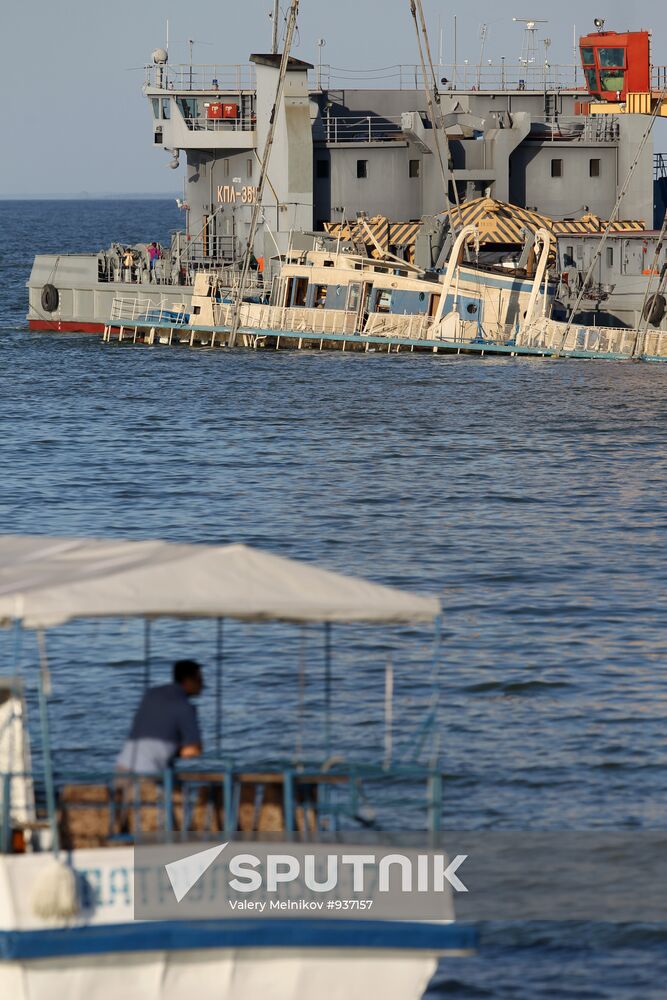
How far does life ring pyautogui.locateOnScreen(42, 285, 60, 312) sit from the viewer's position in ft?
207

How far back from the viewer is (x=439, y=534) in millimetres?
27969

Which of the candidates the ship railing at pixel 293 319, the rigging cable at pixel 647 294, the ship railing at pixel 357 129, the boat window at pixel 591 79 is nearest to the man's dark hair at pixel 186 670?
the rigging cable at pixel 647 294

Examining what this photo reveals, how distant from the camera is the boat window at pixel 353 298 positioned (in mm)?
55594

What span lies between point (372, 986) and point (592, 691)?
9.42 meters

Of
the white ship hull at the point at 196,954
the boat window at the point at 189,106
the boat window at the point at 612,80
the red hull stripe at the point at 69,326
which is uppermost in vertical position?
the boat window at the point at 612,80

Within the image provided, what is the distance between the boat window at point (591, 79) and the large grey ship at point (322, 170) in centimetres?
125

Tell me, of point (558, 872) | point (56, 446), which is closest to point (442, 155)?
point (56, 446)

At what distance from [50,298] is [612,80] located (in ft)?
75.5

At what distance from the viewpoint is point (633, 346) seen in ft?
172

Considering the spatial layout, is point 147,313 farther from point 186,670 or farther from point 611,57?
point 186,670

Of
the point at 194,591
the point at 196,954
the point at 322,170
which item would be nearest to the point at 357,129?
the point at 322,170

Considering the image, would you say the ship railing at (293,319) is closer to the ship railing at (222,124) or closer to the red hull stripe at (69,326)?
the red hull stripe at (69,326)

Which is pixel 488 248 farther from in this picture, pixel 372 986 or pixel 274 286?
pixel 372 986

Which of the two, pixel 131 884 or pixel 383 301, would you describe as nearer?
pixel 131 884
